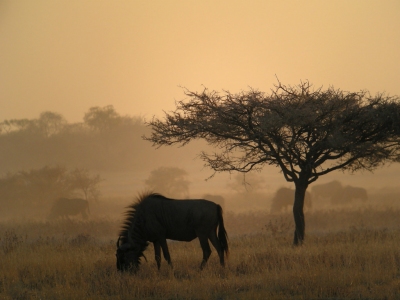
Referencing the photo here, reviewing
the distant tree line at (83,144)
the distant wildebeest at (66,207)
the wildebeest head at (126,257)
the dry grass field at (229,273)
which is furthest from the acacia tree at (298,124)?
the distant tree line at (83,144)

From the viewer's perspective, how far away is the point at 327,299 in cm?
1088

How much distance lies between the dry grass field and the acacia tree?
10.0 feet

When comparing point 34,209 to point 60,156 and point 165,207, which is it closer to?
point 165,207

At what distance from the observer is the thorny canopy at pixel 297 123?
17844mm

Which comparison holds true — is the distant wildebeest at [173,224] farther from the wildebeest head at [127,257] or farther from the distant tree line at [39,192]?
the distant tree line at [39,192]

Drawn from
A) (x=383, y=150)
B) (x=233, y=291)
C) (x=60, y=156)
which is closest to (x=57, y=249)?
(x=233, y=291)

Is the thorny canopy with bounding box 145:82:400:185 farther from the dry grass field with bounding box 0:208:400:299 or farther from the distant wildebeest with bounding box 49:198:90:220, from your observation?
the distant wildebeest with bounding box 49:198:90:220

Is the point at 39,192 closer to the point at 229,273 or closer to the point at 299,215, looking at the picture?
the point at 299,215

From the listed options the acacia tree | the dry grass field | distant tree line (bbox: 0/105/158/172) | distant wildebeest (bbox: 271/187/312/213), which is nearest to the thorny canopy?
the acacia tree

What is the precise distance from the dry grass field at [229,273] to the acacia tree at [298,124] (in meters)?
3.05

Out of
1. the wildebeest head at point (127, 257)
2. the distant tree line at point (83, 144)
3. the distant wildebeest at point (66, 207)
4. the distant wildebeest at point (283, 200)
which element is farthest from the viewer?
the distant tree line at point (83, 144)

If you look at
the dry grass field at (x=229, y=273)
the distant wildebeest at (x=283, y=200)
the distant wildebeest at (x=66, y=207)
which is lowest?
the dry grass field at (x=229, y=273)

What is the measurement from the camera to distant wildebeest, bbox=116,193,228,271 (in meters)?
14.1

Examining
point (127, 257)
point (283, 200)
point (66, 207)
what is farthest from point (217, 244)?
point (66, 207)
